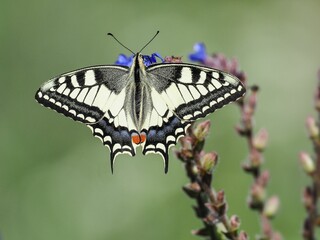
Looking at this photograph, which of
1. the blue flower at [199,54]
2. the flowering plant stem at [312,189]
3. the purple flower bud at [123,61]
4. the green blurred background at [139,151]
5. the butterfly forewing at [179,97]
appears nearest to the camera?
the flowering plant stem at [312,189]

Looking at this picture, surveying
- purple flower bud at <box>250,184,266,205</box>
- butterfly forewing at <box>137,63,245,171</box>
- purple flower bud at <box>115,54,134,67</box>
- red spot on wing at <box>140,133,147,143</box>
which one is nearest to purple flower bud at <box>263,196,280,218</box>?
purple flower bud at <box>250,184,266,205</box>

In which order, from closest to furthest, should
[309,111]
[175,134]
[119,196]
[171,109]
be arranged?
1. [175,134]
2. [171,109]
3. [119,196]
4. [309,111]

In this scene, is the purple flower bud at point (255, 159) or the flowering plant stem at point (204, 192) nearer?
the flowering plant stem at point (204, 192)

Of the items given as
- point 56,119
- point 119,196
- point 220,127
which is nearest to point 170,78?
point 119,196

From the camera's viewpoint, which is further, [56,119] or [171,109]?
[56,119]

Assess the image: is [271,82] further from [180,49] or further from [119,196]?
[119,196]

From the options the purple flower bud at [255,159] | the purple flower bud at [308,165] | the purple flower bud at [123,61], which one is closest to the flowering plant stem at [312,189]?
the purple flower bud at [308,165]

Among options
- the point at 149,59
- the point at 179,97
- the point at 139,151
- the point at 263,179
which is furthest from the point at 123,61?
the point at 139,151

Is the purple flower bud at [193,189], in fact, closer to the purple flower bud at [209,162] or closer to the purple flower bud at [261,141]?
the purple flower bud at [209,162]
